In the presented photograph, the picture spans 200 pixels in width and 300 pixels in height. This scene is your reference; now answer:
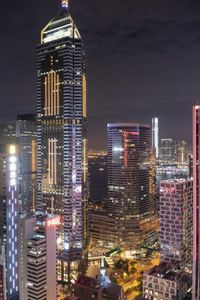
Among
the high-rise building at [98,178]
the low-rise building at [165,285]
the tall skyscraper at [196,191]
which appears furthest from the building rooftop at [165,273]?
the high-rise building at [98,178]

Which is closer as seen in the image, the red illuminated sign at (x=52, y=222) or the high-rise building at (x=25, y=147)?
the red illuminated sign at (x=52, y=222)

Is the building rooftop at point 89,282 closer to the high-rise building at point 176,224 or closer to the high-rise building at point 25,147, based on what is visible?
the high-rise building at point 176,224

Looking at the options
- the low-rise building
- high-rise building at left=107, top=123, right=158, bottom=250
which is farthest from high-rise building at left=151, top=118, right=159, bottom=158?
the low-rise building

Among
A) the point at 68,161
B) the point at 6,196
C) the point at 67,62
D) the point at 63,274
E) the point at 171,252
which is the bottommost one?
the point at 63,274

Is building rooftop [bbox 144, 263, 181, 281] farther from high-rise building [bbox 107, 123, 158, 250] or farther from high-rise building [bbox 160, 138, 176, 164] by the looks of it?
high-rise building [bbox 160, 138, 176, 164]

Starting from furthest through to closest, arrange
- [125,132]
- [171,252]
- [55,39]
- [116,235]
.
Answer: [125,132] → [116,235] → [55,39] → [171,252]

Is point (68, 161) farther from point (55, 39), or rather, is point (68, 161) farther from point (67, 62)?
point (55, 39)

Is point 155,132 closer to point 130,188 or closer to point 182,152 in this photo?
point 182,152

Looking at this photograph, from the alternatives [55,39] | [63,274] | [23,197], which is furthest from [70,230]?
[55,39]
